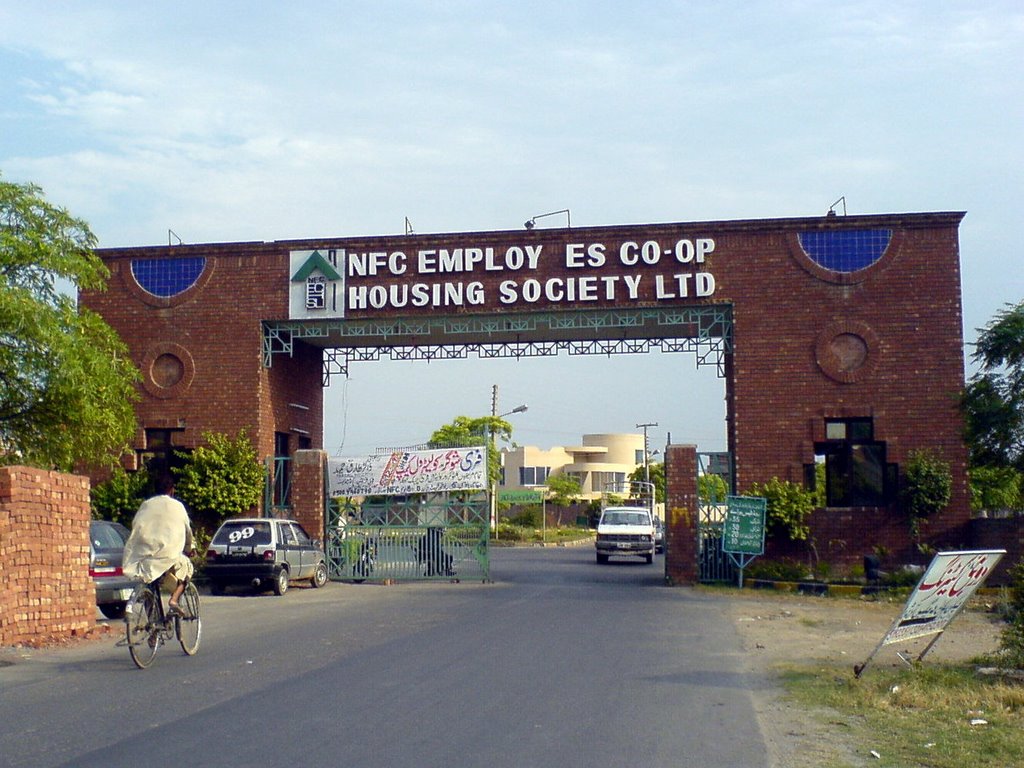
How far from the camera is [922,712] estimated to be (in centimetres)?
914

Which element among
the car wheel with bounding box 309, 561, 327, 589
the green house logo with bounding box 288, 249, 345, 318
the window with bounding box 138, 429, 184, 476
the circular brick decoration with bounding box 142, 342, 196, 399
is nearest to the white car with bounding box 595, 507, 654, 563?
the car wheel with bounding box 309, 561, 327, 589

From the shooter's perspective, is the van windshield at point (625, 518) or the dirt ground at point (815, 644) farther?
the van windshield at point (625, 518)

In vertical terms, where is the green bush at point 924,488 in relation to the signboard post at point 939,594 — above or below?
above

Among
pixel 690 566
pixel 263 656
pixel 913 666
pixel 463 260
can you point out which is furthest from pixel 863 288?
pixel 263 656

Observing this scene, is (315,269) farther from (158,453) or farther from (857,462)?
(857,462)

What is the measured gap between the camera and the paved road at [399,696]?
7582 mm

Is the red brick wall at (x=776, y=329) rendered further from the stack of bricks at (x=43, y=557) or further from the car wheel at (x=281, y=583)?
the stack of bricks at (x=43, y=557)

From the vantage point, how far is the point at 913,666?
36.6ft

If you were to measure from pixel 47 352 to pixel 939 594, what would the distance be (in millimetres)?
15768

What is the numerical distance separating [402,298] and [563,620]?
11.4 metres

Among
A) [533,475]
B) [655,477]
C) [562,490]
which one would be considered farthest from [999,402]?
[533,475]

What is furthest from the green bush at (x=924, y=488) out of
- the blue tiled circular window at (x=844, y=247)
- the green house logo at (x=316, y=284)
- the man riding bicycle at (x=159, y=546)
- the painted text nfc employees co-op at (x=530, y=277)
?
the man riding bicycle at (x=159, y=546)

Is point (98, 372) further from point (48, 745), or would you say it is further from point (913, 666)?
point (913, 666)

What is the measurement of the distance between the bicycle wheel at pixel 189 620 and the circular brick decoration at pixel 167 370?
15211mm
